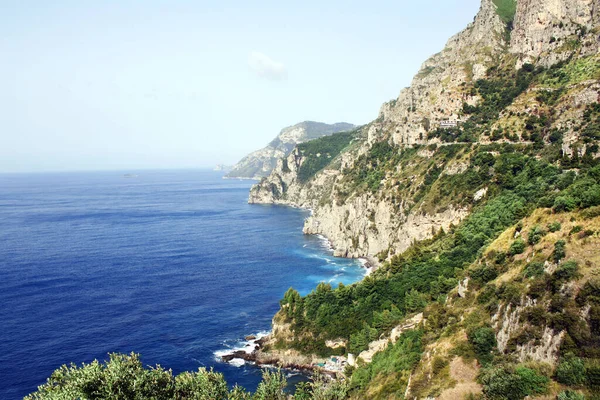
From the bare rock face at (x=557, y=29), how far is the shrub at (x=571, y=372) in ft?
360

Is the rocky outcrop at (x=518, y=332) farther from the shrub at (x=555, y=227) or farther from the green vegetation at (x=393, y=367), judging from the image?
the shrub at (x=555, y=227)

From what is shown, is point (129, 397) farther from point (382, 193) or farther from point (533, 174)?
point (382, 193)

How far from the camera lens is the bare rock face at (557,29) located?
125 meters

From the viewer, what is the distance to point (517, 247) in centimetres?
5822

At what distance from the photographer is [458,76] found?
15525cm

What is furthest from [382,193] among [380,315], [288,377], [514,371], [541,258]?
[514,371]

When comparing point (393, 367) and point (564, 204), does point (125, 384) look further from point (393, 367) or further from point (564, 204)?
point (564, 204)

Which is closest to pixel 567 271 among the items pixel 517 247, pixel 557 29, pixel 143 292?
pixel 517 247

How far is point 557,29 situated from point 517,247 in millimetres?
103603

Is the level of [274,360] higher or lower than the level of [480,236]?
lower

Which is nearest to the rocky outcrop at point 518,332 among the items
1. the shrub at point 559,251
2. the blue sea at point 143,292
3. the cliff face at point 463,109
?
the shrub at point 559,251

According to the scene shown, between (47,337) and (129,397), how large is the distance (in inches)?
2336

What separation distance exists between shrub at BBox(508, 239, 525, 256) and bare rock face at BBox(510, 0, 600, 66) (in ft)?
287

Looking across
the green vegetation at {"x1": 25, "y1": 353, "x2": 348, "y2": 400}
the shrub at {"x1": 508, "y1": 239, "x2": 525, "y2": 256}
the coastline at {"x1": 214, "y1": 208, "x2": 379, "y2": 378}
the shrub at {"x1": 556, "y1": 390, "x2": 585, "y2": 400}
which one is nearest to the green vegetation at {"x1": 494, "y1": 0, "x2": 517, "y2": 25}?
the shrub at {"x1": 508, "y1": 239, "x2": 525, "y2": 256}
